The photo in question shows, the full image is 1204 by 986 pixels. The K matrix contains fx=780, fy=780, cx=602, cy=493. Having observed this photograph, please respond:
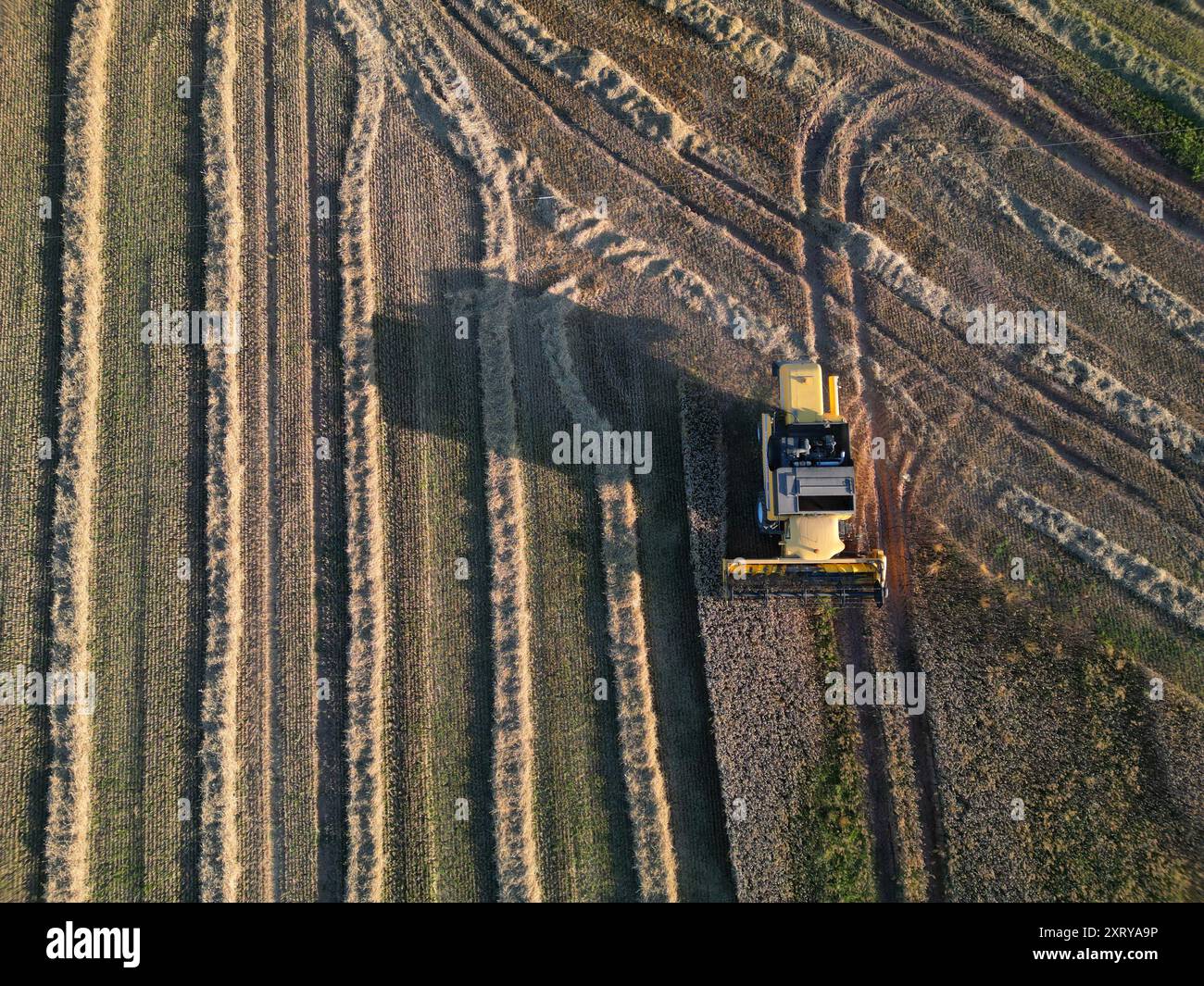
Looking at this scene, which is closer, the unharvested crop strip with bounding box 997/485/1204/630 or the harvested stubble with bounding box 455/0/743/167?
the unharvested crop strip with bounding box 997/485/1204/630

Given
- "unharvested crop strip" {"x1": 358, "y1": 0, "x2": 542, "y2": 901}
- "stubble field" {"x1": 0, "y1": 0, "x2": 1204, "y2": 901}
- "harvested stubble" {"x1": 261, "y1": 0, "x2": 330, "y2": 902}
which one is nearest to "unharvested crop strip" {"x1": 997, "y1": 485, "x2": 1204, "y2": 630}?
"stubble field" {"x1": 0, "y1": 0, "x2": 1204, "y2": 901}

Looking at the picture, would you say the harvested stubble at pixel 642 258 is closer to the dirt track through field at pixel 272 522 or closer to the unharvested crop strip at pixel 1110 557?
the dirt track through field at pixel 272 522

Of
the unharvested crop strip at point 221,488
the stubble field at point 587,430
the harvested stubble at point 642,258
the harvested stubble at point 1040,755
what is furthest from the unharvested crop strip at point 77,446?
the harvested stubble at point 1040,755

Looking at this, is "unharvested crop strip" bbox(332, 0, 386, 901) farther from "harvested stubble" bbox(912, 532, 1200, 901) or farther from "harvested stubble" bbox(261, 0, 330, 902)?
"harvested stubble" bbox(912, 532, 1200, 901)

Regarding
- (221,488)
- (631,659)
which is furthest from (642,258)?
(221,488)

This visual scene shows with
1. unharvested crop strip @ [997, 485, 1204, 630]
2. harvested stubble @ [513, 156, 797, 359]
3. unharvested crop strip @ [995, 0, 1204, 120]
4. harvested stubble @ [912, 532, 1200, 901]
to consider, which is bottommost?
harvested stubble @ [912, 532, 1200, 901]

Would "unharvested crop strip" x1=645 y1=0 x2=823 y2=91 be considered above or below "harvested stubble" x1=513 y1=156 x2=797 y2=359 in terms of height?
above

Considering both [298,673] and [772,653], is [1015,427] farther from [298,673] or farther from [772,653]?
[298,673]
